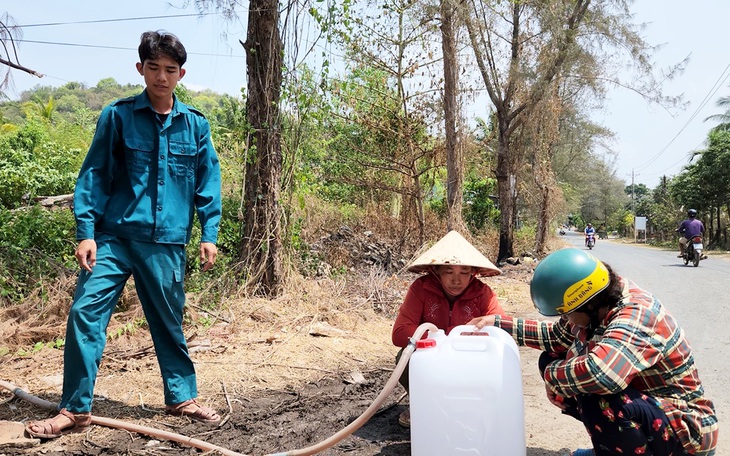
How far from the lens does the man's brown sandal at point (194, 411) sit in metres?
3.02

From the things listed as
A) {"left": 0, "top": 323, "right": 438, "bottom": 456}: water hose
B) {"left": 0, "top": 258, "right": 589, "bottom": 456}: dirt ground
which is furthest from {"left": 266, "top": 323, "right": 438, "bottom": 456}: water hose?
{"left": 0, "top": 258, "right": 589, "bottom": 456}: dirt ground

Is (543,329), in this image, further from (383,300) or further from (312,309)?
(383,300)

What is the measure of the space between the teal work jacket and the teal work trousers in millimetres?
98

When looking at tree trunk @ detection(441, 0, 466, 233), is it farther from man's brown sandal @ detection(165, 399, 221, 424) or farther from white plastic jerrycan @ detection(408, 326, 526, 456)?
white plastic jerrycan @ detection(408, 326, 526, 456)

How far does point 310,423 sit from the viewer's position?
312 cm

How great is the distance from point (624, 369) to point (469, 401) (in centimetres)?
56

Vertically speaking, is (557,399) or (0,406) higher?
(557,399)

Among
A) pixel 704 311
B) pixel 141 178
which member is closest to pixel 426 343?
pixel 141 178

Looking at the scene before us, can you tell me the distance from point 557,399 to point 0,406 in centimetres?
284

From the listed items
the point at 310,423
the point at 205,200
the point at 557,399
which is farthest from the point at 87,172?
the point at 557,399

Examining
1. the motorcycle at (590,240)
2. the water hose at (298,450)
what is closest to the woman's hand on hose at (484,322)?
the water hose at (298,450)

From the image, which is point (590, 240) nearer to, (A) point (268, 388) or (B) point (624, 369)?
(A) point (268, 388)

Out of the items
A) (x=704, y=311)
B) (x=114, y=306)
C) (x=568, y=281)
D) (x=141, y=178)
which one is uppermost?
(x=141, y=178)

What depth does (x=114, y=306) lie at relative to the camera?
2805 millimetres
